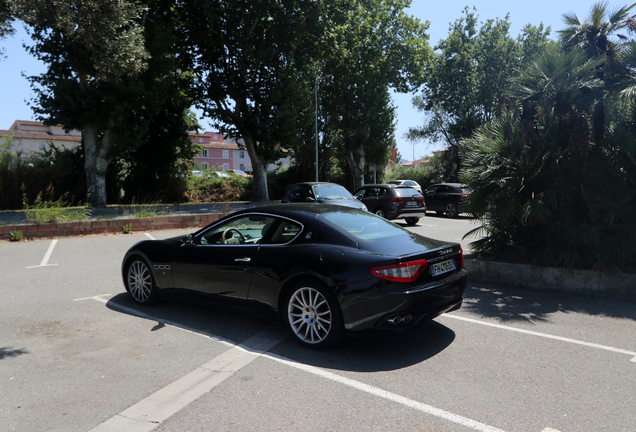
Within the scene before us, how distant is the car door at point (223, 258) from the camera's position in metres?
5.18

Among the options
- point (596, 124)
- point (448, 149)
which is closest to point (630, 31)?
point (596, 124)

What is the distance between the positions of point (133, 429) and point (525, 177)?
6.80 metres

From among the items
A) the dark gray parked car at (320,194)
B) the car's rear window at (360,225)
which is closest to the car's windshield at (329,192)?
the dark gray parked car at (320,194)

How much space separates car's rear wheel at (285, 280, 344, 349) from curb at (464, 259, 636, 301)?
4.14 metres

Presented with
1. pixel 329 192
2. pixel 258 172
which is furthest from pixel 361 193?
pixel 258 172

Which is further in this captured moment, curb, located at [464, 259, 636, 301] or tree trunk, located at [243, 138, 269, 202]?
tree trunk, located at [243, 138, 269, 202]

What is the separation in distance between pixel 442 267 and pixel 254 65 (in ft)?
76.0

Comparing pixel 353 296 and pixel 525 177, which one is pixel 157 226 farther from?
pixel 353 296

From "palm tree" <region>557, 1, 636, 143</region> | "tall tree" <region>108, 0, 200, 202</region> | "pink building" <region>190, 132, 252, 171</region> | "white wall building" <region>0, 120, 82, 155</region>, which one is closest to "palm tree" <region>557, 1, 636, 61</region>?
"palm tree" <region>557, 1, 636, 143</region>

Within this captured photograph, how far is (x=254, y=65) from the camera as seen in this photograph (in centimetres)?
2584

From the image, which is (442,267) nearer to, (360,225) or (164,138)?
(360,225)

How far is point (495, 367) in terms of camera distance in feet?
13.8

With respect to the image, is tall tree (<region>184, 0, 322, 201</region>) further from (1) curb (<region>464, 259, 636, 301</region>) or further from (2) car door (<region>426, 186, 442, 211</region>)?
(1) curb (<region>464, 259, 636, 301</region>)

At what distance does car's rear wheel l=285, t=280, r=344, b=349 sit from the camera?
4.47 m
